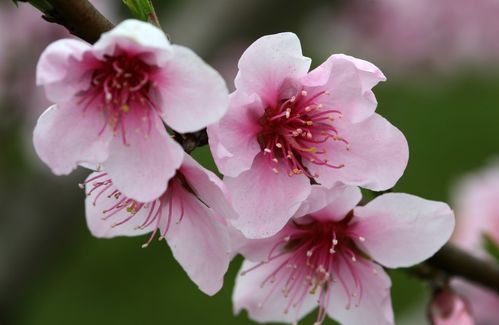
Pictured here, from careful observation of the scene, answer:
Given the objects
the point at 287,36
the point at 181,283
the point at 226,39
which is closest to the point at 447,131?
the point at 181,283

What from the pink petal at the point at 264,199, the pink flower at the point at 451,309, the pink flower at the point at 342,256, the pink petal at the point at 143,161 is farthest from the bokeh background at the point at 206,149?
the pink petal at the point at 143,161

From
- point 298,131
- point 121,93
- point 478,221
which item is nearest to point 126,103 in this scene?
point 121,93

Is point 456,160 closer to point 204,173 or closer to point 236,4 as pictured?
point 236,4

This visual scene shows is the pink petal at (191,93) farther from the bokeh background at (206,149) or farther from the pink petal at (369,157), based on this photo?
the bokeh background at (206,149)

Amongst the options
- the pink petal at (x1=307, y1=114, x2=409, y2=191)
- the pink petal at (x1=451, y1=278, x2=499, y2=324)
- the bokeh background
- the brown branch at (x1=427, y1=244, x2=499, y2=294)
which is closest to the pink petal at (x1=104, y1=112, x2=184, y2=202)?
the pink petal at (x1=307, y1=114, x2=409, y2=191)

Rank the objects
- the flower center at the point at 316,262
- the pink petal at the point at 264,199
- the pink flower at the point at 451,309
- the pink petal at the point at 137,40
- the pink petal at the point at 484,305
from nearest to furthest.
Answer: the pink petal at the point at 137,40, the pink petal at the point at 264,199, the flower center at the point at 316,262, the pink flower at the point at 451,309, the pink petal at the point at 484,305

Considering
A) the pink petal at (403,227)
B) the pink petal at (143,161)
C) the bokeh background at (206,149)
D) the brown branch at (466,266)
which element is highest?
the pink petal at (143,161)
